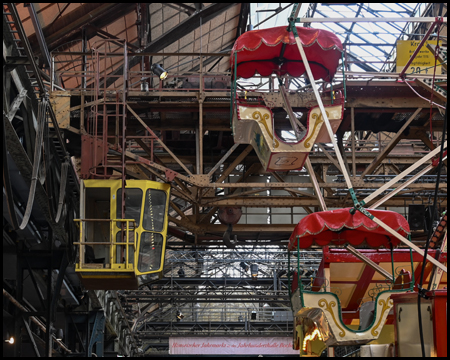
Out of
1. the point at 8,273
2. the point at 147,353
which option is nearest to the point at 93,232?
the point at 8,273

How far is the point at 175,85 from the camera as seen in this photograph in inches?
871

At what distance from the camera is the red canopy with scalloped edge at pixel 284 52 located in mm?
13195

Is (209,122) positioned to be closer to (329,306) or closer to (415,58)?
(415,58)

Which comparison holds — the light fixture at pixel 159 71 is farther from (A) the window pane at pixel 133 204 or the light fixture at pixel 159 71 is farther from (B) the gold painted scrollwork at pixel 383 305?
(B) the gold painted scrollwork at pixel 383 305

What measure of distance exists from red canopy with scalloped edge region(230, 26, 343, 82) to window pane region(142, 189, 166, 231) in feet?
11.9

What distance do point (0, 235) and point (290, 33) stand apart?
26.5 ft

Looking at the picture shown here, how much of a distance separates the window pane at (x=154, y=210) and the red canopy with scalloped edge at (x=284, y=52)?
364 cm

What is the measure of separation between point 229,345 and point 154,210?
20.9m

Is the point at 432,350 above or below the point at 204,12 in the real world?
below

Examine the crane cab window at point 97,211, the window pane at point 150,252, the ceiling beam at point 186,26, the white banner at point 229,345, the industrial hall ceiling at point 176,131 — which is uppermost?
the ceiling beam at point 186,26

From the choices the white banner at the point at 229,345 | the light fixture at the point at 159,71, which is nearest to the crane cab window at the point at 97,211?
the light fixture at the point at 159,71

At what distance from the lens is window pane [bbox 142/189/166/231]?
16.3m

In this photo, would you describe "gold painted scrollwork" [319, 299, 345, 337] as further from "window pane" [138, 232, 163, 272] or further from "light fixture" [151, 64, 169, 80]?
"light fixture" [151, 64, 169, 80]

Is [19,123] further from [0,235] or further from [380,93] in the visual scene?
[380,93]
